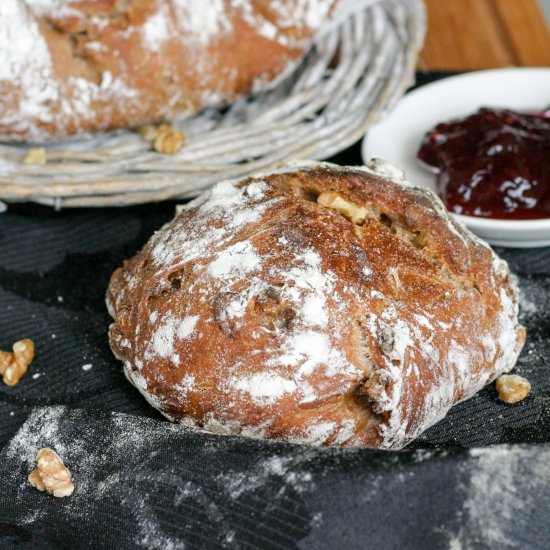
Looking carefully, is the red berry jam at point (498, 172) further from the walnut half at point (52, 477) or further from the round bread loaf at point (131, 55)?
the walnut half at point (52, 477)

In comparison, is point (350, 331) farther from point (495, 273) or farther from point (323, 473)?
point (495, 273)

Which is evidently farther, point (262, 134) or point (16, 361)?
point (262, 134)

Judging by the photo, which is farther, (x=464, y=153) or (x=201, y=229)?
(x=464, y=153)

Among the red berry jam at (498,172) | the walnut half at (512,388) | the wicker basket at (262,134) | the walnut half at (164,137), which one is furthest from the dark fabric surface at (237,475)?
the walnut half at (164,137)

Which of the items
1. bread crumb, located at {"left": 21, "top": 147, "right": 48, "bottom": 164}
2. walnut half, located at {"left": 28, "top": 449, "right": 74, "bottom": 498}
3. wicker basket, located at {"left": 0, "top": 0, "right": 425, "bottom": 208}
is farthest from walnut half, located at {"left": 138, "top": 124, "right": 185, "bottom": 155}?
walnut half, located at {"left": 28, "top": 449, "right": 74, "bottom": 498}

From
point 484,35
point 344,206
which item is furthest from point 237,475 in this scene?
point 484,35

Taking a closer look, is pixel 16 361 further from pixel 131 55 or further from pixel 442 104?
pixel 442 104

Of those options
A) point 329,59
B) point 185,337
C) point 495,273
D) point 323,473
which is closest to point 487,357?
point 495,273

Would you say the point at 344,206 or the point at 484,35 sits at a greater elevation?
the point at 344,206
